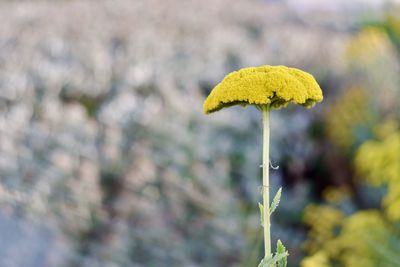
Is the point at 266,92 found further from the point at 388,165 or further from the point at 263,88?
the point at 388,165

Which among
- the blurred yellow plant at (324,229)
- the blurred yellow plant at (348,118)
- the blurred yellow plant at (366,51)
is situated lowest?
the blurred yellow plant at (324,229)

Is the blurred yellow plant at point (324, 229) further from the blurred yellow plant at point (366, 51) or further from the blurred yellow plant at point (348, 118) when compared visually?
the blurred yellow plant at point (366, 51)

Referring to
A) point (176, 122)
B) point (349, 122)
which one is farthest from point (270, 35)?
point (176, 122)

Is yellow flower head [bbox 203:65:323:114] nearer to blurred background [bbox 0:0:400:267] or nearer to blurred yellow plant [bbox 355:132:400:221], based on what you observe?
blurred background [bbox 0:0:400:267]

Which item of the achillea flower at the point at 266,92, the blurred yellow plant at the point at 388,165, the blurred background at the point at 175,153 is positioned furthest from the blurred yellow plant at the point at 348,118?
the achillea flower at the point at 266,92

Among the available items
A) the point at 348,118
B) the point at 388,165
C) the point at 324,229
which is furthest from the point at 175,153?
the point at 348,118
